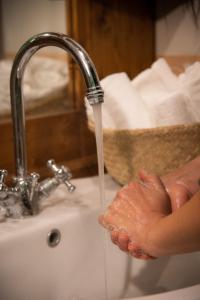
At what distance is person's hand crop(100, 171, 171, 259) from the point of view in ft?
2.05

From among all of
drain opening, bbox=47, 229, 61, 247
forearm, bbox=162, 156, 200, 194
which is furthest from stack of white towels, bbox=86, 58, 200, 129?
drain opening, bbox=47, 229, 61, 247

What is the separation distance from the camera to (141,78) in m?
0.98

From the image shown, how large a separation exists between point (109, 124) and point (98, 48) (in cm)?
30

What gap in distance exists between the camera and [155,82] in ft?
3.21

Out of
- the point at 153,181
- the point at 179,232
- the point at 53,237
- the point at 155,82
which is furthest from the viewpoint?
the point at 155,82

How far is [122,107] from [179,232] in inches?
17.3

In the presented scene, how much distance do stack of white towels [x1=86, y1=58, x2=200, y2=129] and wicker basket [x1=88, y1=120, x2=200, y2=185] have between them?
37 millimetres

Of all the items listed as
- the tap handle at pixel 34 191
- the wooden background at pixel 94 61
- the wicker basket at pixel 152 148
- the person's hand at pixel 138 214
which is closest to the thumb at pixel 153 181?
the person's hand at pixel 138 214

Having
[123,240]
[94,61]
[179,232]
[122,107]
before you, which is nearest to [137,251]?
[123,240]

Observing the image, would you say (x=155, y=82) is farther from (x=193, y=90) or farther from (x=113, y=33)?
(x=113, y=33)

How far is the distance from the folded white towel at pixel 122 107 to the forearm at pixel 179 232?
0.35m

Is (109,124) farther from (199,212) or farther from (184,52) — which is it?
(199,212)

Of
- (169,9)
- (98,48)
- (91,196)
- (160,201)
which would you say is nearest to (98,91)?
(160,201)

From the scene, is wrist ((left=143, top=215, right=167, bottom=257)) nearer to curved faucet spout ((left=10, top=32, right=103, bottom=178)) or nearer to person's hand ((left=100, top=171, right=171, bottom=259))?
person's hand ((left=100, top=171, right=171, bottom=259))
